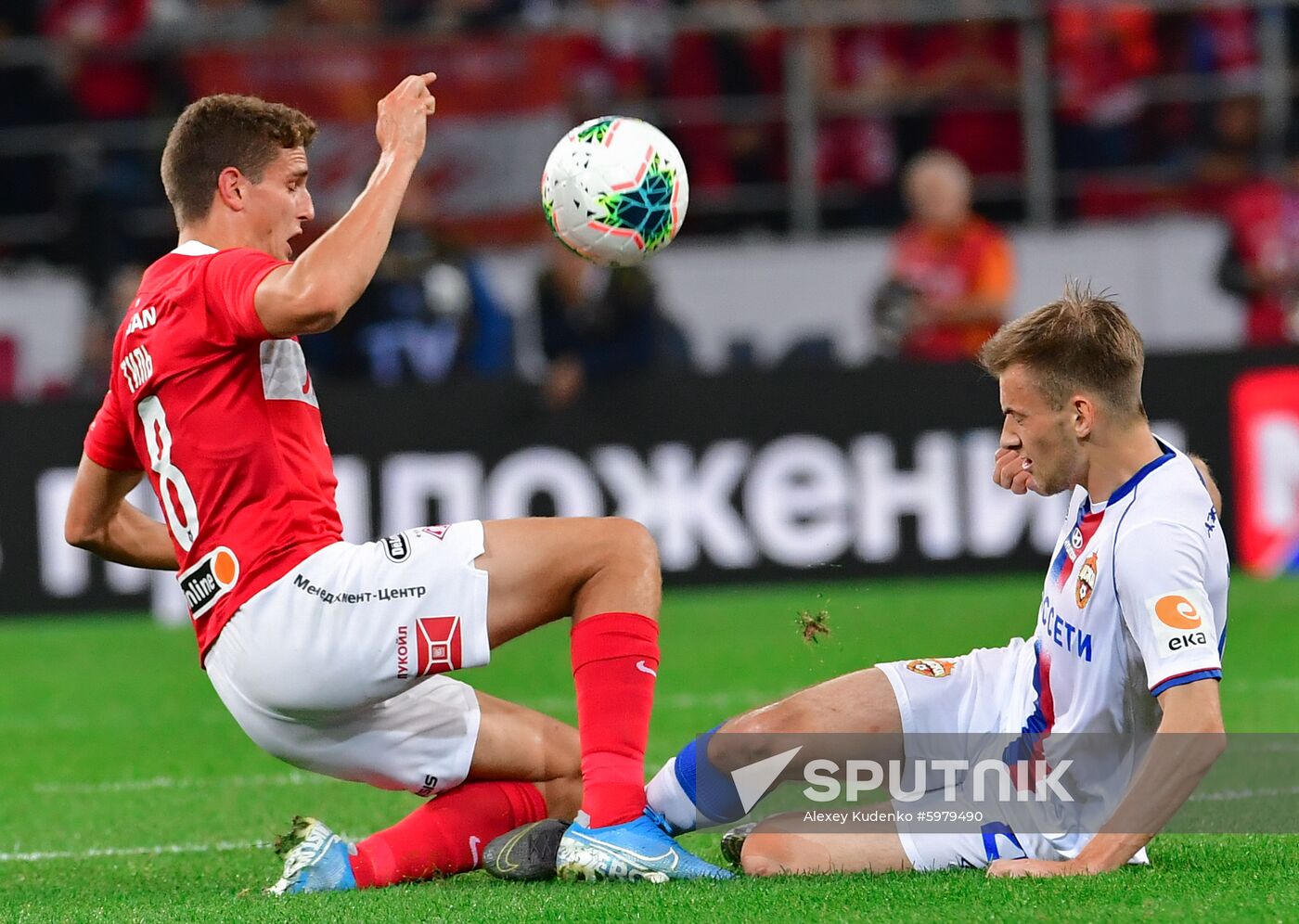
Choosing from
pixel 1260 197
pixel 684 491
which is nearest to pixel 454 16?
pixel 684 491

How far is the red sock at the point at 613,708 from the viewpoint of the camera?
443 cm

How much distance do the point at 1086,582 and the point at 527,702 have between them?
408 cm

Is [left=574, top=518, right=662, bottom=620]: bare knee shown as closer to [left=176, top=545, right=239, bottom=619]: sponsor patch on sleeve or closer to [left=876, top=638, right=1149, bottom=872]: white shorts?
[left=876, top=638, right=1149, bottom=872]: white shorts

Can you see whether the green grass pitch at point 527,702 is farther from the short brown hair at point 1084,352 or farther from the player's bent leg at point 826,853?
the short brown hair at point 1084,352

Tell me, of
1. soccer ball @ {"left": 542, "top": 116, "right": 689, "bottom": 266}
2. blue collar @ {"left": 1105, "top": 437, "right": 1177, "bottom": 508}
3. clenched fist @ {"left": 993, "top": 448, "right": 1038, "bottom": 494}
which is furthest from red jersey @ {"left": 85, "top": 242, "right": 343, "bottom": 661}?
blue collar @ {"left": 1105, "top": 437, "right": 1177, "bottom": 508}

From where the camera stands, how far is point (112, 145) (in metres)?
13.5

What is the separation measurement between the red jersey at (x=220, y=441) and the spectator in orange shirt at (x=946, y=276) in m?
7.34

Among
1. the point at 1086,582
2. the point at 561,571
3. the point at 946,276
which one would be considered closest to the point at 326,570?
the point at 561,571

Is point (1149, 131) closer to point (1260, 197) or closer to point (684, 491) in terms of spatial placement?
point (1260, 197)

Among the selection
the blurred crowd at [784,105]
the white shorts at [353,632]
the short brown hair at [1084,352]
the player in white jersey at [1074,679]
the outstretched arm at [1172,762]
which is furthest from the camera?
the blurred crowd at [784,105]

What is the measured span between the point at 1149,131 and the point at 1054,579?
983 cm

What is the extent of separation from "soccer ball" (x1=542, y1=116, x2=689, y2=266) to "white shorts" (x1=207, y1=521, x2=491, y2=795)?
0.96 metres

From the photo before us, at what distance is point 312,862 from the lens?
14.9 ft

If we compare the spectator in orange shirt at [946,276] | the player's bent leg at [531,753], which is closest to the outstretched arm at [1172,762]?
the player's bent leg at [531,753]
